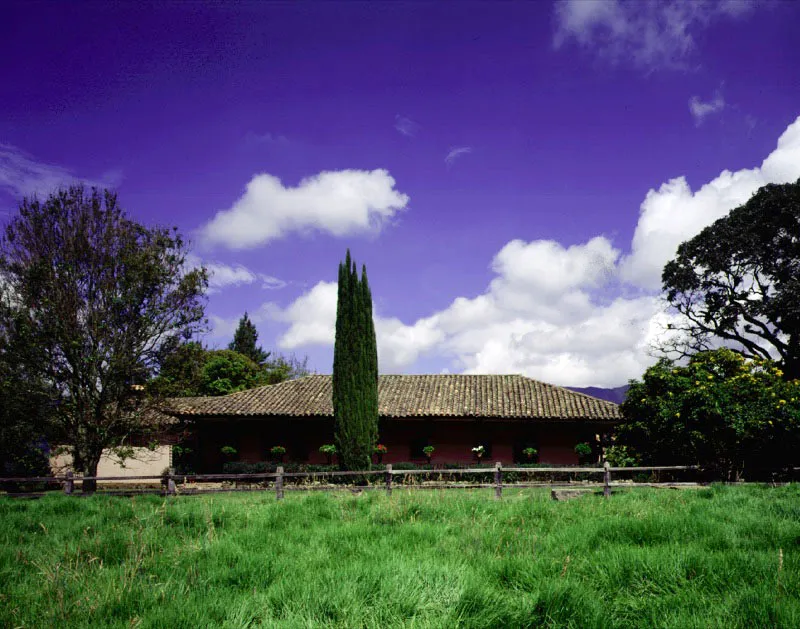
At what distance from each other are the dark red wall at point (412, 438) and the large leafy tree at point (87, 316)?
27.3 ft

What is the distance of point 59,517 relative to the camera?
8.67m

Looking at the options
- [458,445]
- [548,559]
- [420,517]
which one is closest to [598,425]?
[458,445]

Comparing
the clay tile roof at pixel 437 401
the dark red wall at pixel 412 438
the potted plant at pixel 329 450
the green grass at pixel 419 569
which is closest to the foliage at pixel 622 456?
the clay tile roof at pixel 437 401

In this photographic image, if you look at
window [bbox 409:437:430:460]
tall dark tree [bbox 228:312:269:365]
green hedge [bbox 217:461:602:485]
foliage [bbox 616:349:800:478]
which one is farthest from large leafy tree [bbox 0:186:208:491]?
tall dark tree [bbox 228:312:269:365]

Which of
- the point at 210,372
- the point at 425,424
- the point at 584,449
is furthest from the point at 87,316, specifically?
the point at 210,372

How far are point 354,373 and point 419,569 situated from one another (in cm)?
1718

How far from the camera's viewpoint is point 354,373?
21.6 meters

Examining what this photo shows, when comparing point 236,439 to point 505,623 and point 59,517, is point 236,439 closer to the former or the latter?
point 59,517

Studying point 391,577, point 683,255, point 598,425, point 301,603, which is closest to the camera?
point 301,603

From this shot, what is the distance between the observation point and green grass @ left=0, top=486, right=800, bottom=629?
3.81m

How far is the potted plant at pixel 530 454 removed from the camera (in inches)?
971

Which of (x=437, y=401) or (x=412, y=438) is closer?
(x=412, y=438)

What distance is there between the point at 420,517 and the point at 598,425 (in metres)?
20.5

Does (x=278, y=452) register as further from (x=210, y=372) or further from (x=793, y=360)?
(x=793, y=360)
